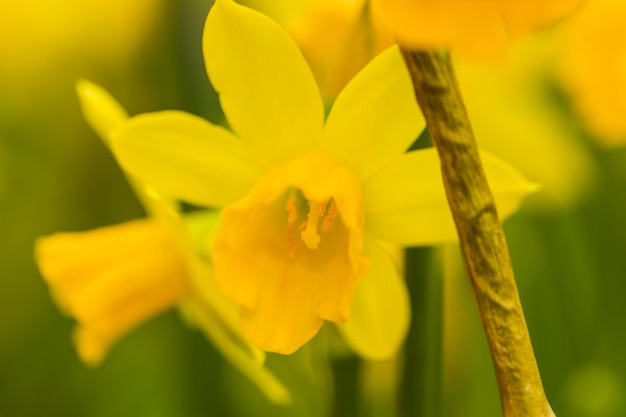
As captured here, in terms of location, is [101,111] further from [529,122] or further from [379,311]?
[529,122]

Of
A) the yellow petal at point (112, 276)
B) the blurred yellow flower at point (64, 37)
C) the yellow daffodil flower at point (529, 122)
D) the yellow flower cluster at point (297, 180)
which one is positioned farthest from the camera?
the blurred yellow flower at point (64, 37)

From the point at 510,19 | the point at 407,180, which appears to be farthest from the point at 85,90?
the point at 510,19

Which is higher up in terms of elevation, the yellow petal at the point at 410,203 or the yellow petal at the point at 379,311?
the yellow petal at the point at 410,203

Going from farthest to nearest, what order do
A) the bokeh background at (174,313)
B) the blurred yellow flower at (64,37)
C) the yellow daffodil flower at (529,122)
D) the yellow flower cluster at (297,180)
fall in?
the blurred yellow flower at (64,37)
the yellow daffodil flower at (529,122)
the bokeh background at (174,313)
the yellow flower cluster at (297,180)

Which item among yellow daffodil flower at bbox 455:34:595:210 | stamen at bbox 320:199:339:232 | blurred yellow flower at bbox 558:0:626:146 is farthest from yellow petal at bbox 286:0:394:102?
yellow daffodil flower at bbox 455:34:595:210

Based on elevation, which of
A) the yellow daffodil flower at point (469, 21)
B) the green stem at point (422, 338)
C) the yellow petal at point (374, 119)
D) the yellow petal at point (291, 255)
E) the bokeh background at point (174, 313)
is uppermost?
the yellow daffodil flower at point (469, 21)

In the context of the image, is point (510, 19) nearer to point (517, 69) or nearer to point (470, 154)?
point (470, 154)

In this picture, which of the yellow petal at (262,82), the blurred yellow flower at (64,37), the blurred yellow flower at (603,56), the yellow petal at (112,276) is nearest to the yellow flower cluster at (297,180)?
the yellow petal at (262,82)

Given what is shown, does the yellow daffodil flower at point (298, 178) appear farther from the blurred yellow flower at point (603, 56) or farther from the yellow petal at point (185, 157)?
the blurred yellow flower at point (603, 56)
